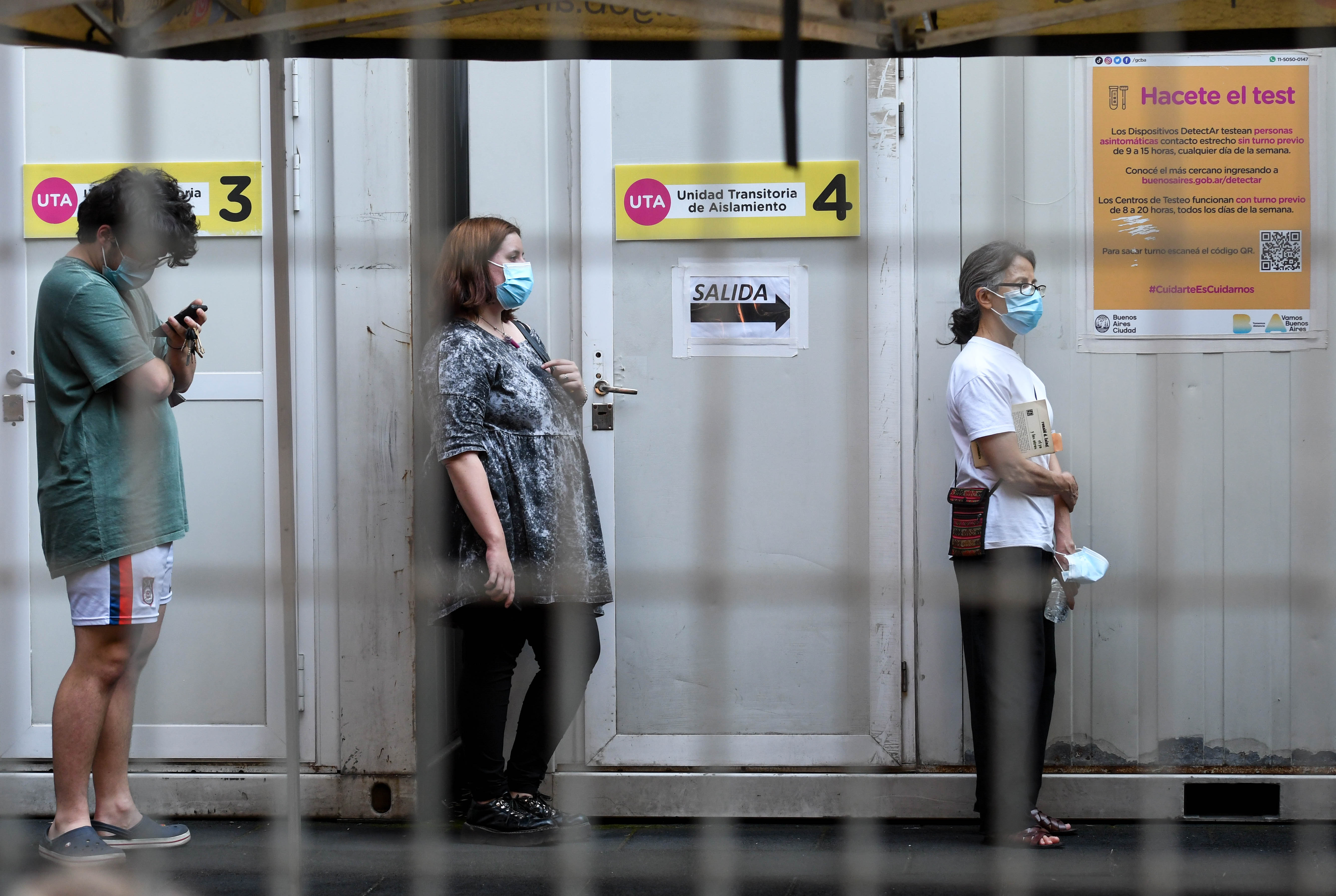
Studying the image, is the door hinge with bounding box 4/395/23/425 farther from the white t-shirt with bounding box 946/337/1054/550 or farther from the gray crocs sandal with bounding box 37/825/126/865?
the white t-shirt with bounding box 946/337/1054/550

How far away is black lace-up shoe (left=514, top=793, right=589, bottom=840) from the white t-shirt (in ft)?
3.52

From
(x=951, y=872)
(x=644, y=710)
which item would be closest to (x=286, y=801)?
(x=644, y=710)

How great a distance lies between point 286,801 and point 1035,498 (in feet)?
5.16

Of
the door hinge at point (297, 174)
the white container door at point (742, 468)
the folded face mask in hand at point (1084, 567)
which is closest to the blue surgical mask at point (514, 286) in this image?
the white container door at point (742, 468)

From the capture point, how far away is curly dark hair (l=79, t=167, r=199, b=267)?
6.72 feet

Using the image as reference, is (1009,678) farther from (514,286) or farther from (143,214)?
(143,214)

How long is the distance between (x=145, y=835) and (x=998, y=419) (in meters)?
1.89

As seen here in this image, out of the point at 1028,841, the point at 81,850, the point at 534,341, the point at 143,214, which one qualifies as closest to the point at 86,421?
the point at 143,214

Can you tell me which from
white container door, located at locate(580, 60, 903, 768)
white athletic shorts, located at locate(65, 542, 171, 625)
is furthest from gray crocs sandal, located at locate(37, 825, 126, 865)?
white container door, located at locate(580, 60, 903, 768)

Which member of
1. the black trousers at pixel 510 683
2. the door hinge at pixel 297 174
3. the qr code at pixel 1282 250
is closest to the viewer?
the qr code at pixel 1282 250

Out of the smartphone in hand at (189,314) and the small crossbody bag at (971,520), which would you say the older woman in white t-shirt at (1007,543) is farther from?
the smartphone in hand at (189,314)

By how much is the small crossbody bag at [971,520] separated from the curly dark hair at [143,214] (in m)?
1.58

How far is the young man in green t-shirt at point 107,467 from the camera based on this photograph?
6.74ft

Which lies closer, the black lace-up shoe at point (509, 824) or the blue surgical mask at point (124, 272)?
the blue surgical mask at point (124, 272)
